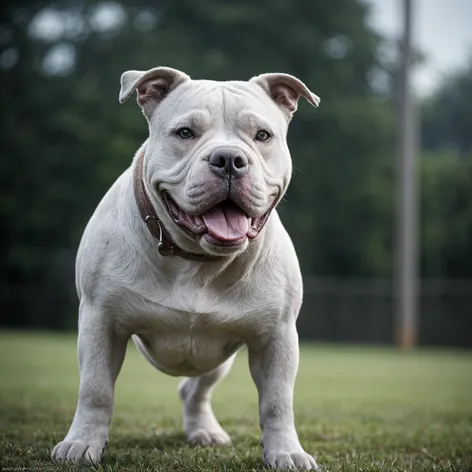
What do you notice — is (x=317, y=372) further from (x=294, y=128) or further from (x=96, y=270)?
(x=294, y=128)

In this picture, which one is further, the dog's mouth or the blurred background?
the blurred background

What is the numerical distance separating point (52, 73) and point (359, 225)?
11.3m

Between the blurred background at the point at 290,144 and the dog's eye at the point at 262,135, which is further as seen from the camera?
the blurred background at the point at 290,144

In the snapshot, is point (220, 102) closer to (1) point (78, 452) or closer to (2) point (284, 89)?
(2) point (284, 89)

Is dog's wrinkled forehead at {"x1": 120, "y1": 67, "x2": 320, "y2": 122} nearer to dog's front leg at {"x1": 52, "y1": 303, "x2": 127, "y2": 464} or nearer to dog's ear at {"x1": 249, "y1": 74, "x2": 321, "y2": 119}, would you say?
dog's ear at {"x1": 249, "y1": 74, "x2": 321, "y2": 119}

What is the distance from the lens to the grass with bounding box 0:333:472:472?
15.1 feet

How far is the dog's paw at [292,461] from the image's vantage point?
4.32m

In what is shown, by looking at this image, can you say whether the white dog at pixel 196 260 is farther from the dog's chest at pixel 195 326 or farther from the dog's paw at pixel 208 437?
the dog's paw at pixel 208 437

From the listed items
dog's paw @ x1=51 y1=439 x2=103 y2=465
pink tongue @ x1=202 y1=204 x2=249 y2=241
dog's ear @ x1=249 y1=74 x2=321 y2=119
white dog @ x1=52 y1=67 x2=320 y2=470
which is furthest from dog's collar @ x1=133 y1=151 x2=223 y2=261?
dog's paw @ x1=51 y1=439 x2=103 y2=465

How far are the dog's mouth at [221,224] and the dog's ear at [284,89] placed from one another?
81 centimetres

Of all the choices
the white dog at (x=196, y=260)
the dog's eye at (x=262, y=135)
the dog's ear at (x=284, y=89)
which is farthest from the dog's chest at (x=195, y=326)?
the dog's ear at (x=284, y=89)

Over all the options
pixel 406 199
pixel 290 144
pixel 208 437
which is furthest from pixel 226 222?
pixel 290 144

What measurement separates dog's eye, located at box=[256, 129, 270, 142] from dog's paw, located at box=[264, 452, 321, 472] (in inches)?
60.7

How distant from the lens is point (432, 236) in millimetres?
29094
